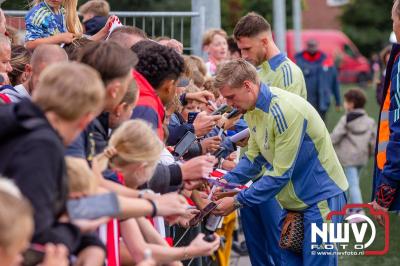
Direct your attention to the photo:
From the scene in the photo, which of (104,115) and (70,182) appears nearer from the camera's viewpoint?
(70,182)

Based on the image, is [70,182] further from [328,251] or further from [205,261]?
[205,261]

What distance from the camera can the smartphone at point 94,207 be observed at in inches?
156

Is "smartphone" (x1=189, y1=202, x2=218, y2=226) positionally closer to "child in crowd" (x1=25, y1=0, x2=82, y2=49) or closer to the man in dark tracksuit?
"child in crowd" (x1=25, y1=0, x2=82, y2=49)

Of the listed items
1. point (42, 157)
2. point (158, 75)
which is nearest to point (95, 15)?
point (158, 75)

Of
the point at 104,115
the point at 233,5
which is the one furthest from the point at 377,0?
the point at 104,115

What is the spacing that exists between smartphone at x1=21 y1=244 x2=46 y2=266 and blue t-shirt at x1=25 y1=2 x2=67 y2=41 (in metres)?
4.25

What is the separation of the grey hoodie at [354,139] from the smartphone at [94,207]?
9.47m

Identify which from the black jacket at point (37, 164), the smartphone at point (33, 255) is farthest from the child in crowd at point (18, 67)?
the smartphone at point (33, 255)

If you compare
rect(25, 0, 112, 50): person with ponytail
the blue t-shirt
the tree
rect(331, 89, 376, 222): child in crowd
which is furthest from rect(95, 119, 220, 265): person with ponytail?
the tree

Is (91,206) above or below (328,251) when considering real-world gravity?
above

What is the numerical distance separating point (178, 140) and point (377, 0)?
2439 inches

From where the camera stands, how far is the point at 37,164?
144 inches

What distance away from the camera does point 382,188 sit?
277 inches

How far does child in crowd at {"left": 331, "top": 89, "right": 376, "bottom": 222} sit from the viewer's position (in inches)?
524
